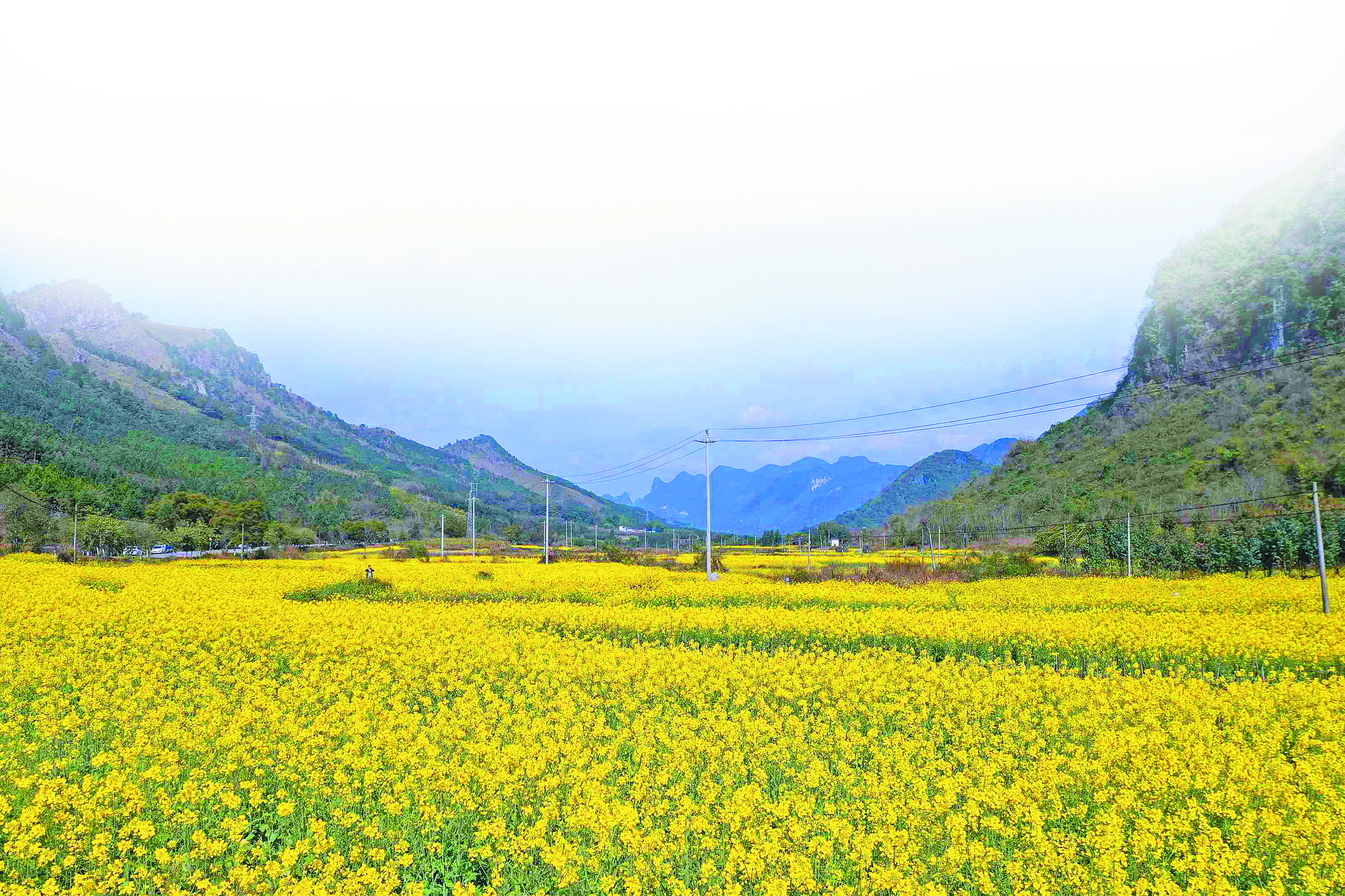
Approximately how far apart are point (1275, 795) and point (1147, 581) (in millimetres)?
24725

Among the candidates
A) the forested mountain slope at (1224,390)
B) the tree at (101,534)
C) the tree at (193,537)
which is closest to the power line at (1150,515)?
the forested mountain slope at (1224,390)

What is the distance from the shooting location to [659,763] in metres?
7.44

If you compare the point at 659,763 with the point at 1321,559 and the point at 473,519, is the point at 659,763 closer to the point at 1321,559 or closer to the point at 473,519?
the point at 1321,559

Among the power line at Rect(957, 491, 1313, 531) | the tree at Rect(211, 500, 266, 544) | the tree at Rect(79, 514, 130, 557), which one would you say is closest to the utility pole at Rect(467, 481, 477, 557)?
the tree at Rect(211, 500, 266, 544)

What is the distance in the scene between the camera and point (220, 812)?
262 inches

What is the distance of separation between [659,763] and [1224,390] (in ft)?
258

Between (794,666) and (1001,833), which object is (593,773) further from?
(794,666)

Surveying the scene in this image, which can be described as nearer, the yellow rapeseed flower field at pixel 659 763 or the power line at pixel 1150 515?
the yellow rapeseed flower field at pixel 659 763

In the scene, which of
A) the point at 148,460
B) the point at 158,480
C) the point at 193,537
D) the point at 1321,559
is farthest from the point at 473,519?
the point at 148,460

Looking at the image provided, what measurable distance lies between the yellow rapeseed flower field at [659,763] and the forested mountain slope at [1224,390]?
40.8 meters

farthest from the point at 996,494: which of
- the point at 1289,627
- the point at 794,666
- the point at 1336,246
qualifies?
the point at 794,666

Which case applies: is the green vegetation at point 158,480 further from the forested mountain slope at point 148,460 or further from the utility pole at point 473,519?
the utility pole at point 473,519

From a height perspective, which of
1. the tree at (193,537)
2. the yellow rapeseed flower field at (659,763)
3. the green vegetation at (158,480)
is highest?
the green vegetation at (158,480)

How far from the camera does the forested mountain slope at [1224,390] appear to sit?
169 ft
